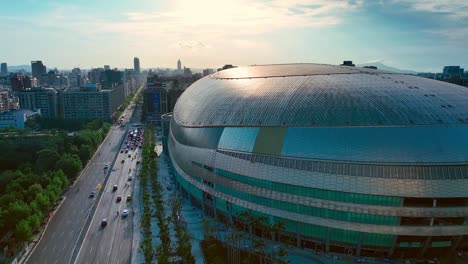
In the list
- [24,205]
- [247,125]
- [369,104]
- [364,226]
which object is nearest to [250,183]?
[247,125]

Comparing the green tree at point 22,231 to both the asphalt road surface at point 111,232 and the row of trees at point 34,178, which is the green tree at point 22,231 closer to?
the row of trees at point 34,178

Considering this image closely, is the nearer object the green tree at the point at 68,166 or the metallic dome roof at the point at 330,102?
the metallic dome roof at the point at 330,102

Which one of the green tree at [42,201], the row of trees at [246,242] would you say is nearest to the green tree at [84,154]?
the green tree at [42,201]

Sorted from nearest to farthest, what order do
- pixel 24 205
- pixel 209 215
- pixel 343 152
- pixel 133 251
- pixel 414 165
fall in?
pixel 414 165 < pixel 343 152 < pixel 133 251 < pixel 24 205 < pixel 209 215

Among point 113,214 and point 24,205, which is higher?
point 24,205

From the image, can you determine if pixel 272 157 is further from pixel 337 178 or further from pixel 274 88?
pixel 274 88

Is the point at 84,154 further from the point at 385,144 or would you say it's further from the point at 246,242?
the point at 385,144
